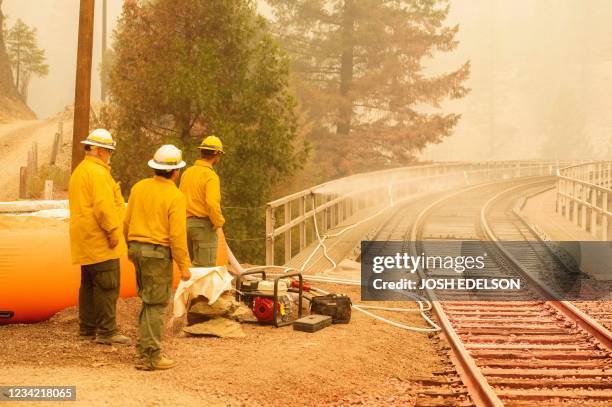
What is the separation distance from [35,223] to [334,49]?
28.8m

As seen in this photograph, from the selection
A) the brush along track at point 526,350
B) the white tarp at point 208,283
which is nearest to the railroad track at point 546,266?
the brush along track at point 526,350

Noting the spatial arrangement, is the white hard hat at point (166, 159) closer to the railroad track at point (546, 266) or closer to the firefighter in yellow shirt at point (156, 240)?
the firefighter in yellow shirt at point (156, 240)

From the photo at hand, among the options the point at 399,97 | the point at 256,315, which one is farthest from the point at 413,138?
the point at 256,315

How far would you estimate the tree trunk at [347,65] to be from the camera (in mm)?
36000

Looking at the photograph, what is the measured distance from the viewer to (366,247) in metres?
15.9

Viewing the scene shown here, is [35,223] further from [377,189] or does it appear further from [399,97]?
[399,97]

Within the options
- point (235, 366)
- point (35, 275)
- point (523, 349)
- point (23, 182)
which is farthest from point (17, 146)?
point (523, 349)

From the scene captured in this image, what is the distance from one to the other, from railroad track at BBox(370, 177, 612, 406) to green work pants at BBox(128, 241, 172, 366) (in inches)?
99.3

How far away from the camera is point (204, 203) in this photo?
8.70 metres

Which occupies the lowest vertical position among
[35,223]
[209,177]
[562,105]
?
[35,223]

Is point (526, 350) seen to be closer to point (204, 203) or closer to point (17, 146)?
point (204, 203)

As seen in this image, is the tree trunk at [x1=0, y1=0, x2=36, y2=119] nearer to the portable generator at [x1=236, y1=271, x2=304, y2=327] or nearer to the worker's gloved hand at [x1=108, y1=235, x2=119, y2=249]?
the portable generator at [x1=236, y1=271, x2=304, y2=327]

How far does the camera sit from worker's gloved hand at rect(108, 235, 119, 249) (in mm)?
7252

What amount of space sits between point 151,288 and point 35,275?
248 centimetres
